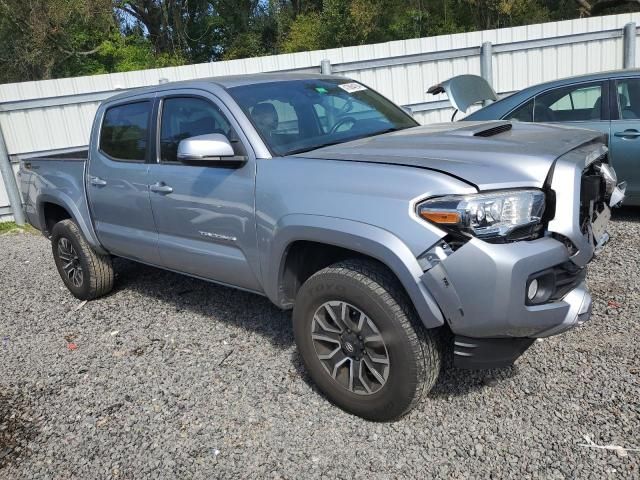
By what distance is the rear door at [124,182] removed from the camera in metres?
4.17

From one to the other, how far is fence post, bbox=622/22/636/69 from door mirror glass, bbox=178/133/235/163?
27.5ft

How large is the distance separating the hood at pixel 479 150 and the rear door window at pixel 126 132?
1.63 metres

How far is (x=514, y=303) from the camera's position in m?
2.41

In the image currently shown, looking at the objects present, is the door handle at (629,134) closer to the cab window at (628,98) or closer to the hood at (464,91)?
the cab window at (628,98)

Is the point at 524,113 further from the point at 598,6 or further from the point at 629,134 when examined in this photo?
the point at 598,6

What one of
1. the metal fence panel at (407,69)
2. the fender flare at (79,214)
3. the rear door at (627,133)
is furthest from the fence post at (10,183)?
the rear door at (627,133)

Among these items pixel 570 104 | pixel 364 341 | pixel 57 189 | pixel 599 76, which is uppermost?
pixel 599 76

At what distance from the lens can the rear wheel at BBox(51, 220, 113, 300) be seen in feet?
16.5

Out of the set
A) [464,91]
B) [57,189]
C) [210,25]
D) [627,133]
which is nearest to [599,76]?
[627,133]

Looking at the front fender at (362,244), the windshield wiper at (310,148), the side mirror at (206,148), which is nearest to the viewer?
the front fender at (362,244)

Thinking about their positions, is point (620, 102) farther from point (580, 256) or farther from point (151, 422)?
point (151, 422)

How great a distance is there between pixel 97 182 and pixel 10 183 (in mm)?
5892

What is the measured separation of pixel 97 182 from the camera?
459cm

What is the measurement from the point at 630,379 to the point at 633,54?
7.92 m
